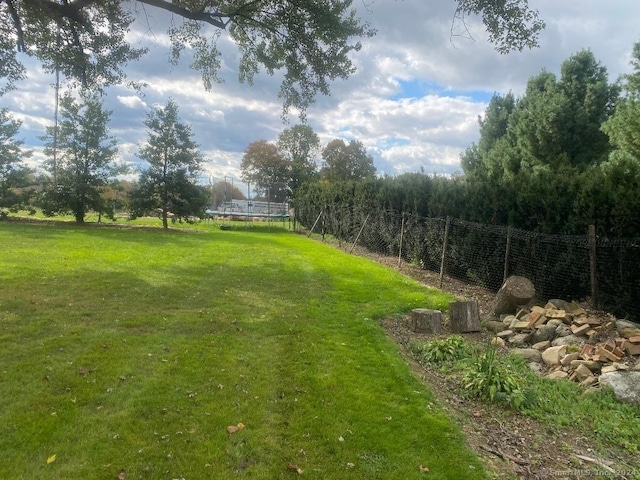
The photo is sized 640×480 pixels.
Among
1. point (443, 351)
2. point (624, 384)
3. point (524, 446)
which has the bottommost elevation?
point (524, 446)

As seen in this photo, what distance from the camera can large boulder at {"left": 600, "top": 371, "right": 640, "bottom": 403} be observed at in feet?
12.8

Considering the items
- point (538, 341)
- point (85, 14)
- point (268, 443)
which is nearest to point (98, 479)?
point (268, 443)

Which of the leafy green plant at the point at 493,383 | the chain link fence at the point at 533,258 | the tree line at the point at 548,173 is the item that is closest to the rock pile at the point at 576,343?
the chain link fence at the point at 533,258

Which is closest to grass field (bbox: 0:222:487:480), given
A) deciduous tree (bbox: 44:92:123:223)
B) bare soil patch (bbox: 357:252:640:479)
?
bare soil patch (bbox: 357:252:640:479)

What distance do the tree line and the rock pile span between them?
1.61 meters

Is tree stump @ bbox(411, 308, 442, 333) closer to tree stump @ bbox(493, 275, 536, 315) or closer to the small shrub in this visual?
the small shrub

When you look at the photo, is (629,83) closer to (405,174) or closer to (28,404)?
(405,174)

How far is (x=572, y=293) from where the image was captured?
7.07 meters

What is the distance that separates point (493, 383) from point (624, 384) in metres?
1.22

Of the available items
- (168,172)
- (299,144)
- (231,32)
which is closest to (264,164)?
(299,144)

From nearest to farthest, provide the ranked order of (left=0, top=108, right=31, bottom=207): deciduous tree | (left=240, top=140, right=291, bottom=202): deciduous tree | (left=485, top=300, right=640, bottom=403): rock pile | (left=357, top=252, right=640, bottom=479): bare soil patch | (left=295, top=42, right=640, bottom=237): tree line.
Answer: (left=357, top=252, right=640, bottom=479): bare soil patch, (left=485, top=300, right=640, bottom=403): rock pile, (left=295, top=42, right=640, bottom=237): tree line, (left=0, top=108, right=31, bottom=207): deciduous tree, (left=240, top=140, right=291, bottom=202): deciduous tree

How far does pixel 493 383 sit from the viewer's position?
13.6 ft

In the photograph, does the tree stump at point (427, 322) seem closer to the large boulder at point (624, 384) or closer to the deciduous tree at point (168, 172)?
the large boulder at point (624, 384)

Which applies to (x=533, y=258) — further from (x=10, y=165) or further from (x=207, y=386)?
(x=10, y=165)
